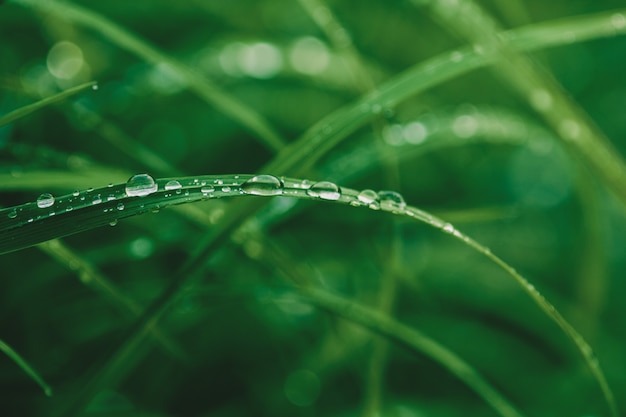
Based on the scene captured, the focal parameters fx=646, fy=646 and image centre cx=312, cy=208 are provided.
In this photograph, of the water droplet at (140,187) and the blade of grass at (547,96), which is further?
the blade of grass at (547,96)

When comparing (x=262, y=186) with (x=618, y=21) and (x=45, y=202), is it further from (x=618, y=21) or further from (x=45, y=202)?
(x=618, y=21)

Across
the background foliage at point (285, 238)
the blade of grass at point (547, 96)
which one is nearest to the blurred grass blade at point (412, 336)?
the background foliage at point (285, 238)

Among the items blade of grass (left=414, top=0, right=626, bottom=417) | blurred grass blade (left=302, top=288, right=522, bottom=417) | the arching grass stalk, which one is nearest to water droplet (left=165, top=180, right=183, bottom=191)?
the arching grass stalk

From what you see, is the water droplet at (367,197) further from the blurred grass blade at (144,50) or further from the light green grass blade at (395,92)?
the blurred grass blade at (144,50)

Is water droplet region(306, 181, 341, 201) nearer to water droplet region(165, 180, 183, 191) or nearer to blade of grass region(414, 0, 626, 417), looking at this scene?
water droplet region(165, 180, 183, 191)

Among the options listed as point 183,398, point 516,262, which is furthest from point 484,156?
point 183,398
